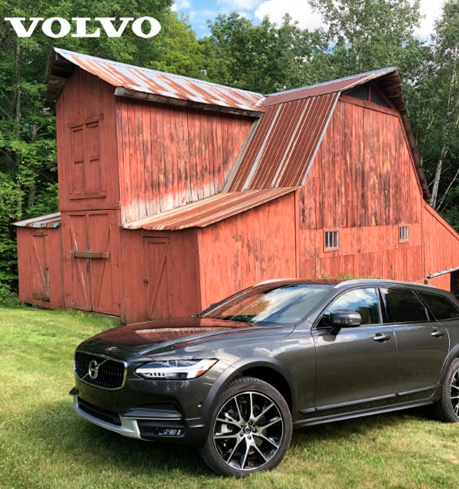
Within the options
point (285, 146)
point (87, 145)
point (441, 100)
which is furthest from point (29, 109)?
point (441, 100)

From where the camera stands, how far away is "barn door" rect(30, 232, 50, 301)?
1825 cm

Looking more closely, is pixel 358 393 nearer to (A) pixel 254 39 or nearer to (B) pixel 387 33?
(B) pixel 387 33

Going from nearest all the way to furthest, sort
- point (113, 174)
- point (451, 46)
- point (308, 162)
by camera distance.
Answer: point (113, 174), point (308, 162), point (451, 46)

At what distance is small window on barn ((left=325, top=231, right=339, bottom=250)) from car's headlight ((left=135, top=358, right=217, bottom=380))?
42.0ft

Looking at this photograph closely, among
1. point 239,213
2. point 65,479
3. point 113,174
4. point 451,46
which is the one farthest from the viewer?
point 451,46

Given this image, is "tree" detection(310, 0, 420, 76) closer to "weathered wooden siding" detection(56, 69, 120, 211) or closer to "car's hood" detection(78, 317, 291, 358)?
"weathered wooden siding" detection(56, 69, 120, 211)

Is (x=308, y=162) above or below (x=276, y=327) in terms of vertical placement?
above

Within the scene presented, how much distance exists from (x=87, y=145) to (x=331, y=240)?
767 cm

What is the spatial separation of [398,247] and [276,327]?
16.4 m

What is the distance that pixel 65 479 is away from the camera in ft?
14.7

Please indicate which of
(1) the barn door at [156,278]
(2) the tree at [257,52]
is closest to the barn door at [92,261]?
(1) the barn door at [156,278]

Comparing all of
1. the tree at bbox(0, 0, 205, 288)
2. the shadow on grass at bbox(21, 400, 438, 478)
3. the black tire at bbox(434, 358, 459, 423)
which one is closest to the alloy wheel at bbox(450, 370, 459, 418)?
the black tire at bbox(434, 358, 459, 423)

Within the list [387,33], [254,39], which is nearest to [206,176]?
[387,33]

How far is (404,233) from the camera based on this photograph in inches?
834
